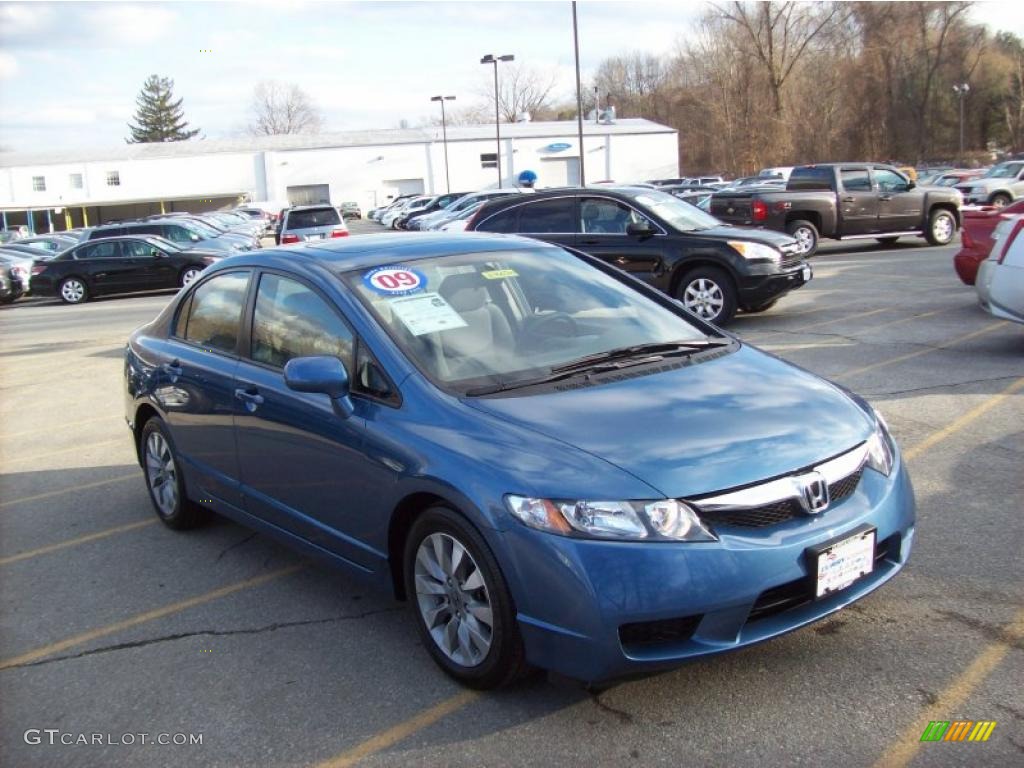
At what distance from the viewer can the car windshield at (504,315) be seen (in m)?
3.99

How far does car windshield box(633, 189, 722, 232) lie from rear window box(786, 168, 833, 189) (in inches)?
332

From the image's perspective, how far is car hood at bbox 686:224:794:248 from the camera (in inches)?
443

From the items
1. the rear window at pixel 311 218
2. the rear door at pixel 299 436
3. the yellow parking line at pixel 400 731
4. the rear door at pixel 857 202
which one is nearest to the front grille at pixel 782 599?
the yellow parking line at pixel 400 731

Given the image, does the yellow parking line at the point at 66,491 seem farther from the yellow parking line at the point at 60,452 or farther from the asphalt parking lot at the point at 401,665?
the yellow parking line at the point at 60,452

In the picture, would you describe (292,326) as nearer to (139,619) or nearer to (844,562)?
(139,619)

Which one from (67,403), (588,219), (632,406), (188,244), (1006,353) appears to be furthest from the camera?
(188,244)

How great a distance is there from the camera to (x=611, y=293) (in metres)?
4.83

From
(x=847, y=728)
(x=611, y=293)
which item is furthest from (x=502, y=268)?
(x=847, y=728)

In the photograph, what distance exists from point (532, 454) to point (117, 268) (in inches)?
913

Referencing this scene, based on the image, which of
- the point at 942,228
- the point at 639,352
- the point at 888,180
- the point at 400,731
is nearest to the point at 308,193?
the point at 888,180

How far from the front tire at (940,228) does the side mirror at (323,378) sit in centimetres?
1859

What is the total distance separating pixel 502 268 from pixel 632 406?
1332mm

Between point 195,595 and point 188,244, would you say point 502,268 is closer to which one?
point 195,595

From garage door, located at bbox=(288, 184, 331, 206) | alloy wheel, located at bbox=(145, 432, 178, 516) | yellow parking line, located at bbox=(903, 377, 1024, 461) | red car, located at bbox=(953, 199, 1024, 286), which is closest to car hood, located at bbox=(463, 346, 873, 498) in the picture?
yellow parking line, located at bbox=(903, 377, 1024, 461)
